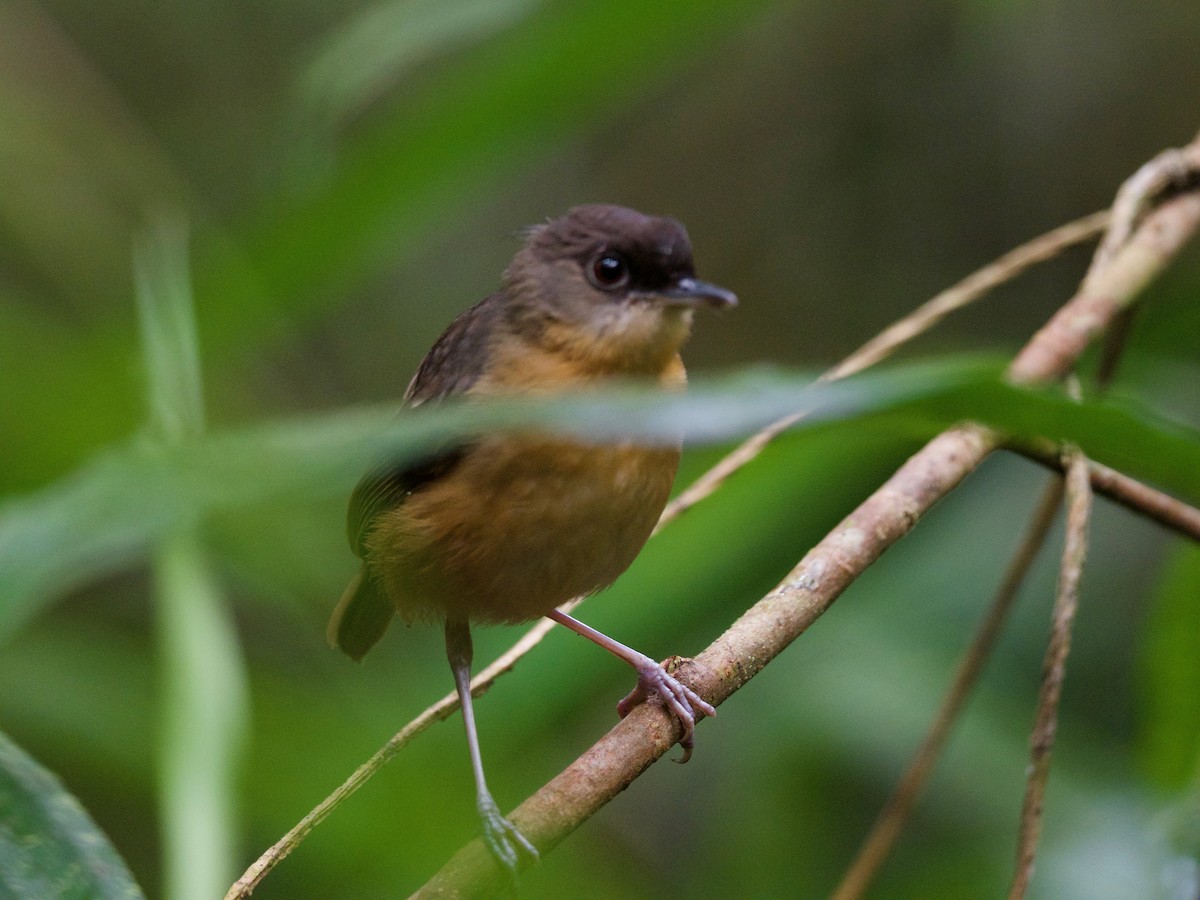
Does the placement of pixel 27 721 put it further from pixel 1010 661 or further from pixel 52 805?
pixel 1010 661

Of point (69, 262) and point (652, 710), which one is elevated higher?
point (69, 262)

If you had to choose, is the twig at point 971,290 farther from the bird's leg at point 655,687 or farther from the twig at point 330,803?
the twig at point 330,803

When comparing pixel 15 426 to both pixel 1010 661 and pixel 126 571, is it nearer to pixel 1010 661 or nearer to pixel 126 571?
pixel 1010 661

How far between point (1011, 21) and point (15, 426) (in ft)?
17.6

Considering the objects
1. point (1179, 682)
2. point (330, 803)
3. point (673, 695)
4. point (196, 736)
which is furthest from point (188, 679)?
point (1179, 682)

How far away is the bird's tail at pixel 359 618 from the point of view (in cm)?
382

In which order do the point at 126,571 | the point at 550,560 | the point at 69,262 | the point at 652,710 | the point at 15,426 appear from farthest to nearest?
the point at 126,571 < the point at 69,262 < the point at 15,426 < the point at 550,560 < the point at 652,710

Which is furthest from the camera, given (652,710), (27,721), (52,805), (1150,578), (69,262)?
(69,262)

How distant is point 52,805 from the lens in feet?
5.57

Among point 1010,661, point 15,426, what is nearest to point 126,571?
point 15,426

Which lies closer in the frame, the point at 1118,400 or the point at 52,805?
the point at 52,805

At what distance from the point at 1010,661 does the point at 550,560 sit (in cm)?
291

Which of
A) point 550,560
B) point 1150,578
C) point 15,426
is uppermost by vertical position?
point 15,426

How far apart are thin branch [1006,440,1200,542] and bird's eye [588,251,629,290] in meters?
1.00
